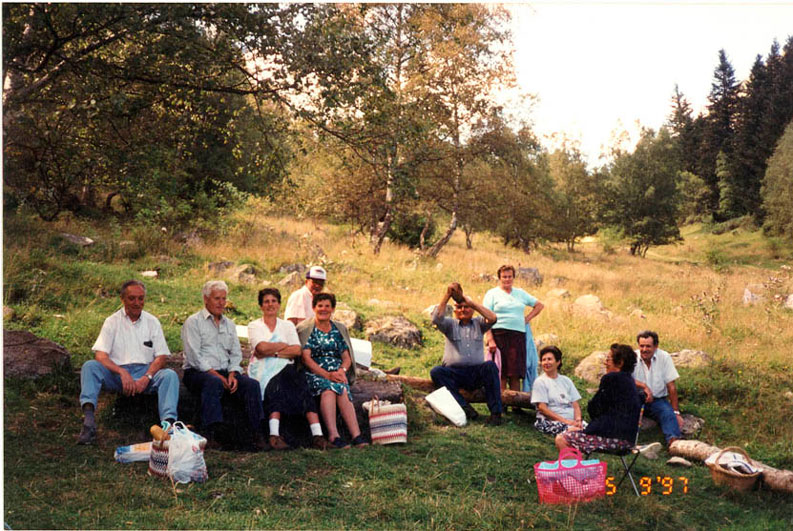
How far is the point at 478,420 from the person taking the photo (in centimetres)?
604

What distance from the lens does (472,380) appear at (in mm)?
6176

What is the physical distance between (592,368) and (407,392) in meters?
2.69

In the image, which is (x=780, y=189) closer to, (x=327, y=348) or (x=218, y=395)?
(x=327, y=348)

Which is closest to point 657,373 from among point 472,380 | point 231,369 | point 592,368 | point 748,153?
point 472,380

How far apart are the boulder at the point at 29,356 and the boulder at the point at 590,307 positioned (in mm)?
6835

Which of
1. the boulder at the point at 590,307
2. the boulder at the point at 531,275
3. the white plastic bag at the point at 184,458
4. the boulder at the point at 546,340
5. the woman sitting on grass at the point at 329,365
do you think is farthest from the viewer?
the boulder at the point at 531,275

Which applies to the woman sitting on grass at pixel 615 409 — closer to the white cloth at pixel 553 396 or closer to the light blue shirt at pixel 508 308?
the white cloth at pixel 553 396

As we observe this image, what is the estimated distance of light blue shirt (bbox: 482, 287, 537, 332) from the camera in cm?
674

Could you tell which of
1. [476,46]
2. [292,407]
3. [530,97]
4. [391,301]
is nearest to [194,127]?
[292,407]

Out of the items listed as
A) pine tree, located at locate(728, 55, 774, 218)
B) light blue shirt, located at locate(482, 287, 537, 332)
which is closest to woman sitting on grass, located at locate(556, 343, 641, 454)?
light blue shirt, located at locate(482, 287, 537, 332)

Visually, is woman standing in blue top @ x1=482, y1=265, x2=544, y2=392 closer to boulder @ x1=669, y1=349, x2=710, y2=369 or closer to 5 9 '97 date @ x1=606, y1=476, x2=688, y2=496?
5 9 '97 date @ x1=606, y1=476, x2=688, y2=496

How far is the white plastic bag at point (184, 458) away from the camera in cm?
421

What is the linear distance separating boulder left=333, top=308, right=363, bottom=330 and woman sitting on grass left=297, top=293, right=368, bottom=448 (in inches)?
135

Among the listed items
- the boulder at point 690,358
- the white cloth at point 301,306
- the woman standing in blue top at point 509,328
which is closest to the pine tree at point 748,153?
the boulder at point 690,358
